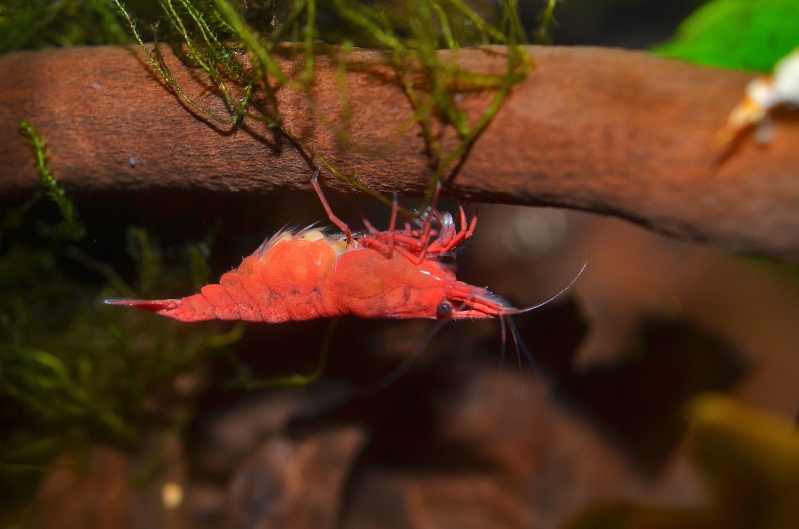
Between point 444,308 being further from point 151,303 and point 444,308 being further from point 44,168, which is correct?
point 44,168

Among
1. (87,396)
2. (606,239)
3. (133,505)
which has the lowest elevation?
(133,505)

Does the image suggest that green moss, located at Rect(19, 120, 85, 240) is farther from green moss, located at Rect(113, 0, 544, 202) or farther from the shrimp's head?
the shrimp's head

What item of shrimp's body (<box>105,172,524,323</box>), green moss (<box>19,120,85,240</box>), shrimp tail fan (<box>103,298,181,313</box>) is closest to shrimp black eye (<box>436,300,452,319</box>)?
shrimp's body (<box>105,172,524,323</box>)

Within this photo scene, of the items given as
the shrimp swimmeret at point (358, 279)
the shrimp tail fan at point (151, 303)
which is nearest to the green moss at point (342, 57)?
the shrimp swimmeret at point (358, 279)

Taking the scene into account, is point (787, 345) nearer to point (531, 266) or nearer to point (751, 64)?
point (531, 266)

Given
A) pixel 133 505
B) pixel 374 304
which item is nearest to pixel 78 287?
pixel 133 505

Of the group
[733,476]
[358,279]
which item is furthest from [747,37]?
[733,476]

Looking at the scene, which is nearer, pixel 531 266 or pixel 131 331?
pixel 131 331
